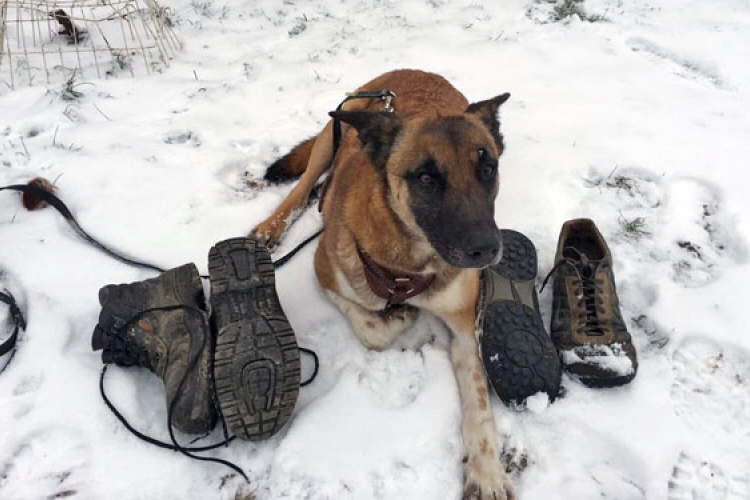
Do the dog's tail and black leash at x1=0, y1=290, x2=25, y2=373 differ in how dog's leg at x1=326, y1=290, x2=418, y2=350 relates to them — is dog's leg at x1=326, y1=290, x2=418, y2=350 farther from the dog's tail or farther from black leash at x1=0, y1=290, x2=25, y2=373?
black leash at x1=0, y1=290, x2=25, y2=373

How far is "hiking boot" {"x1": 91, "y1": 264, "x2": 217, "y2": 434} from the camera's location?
2109 millimetres

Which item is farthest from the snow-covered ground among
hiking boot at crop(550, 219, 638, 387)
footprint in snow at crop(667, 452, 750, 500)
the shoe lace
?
the shoe lace

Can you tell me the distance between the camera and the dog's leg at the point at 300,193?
3191 mm

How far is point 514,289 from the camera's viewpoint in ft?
8.93

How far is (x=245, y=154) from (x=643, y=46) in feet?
Answer: 13.1

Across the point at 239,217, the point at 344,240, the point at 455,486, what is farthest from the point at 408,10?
the point at 455,486

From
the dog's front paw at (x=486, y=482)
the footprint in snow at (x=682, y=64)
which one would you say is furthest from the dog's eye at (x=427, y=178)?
the footprint in snow at (x=682, y=64)

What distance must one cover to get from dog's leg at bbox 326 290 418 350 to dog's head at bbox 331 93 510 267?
57cm

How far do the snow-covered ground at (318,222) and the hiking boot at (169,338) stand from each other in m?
0.15

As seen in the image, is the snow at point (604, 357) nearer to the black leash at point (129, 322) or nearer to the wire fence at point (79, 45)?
the black leash at point (129, 322)

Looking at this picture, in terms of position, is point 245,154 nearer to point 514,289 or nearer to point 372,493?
point 514,289

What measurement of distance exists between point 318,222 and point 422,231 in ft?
4.19

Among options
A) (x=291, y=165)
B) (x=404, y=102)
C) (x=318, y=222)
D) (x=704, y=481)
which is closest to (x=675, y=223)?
(x=704, y=481)

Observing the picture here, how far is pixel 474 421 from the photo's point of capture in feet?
7.45
